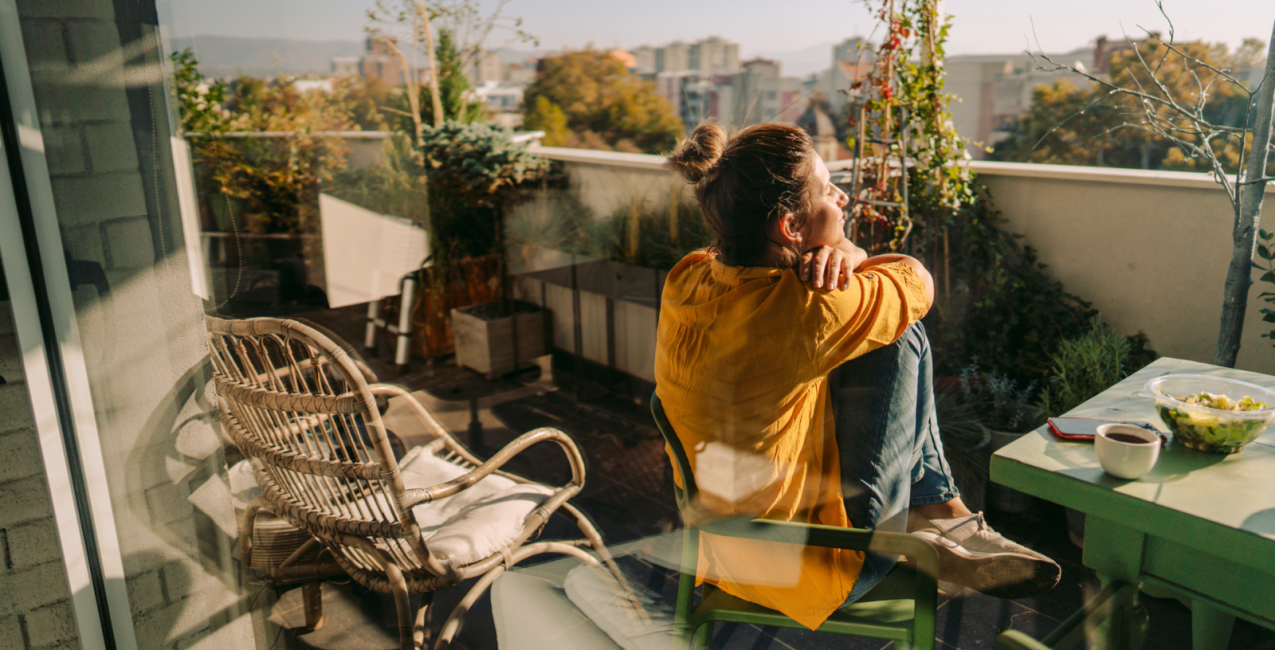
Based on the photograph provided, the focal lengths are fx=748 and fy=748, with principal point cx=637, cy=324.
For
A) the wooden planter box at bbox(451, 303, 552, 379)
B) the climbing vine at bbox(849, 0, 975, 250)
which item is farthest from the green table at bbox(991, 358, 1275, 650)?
the wooden planter box at bbox(451, 303, 552, 379)

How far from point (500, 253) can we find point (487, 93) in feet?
2.51

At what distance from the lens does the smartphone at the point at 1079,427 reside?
1246 millimetres

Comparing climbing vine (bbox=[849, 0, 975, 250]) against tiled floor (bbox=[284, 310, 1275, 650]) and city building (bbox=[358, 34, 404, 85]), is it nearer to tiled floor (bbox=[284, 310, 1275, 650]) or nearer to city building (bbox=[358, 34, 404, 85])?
tiled floor (bbox=[284, 310, 1275, 650])

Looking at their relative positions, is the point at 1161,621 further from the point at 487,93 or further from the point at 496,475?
the point at 487,93

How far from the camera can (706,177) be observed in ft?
3.87

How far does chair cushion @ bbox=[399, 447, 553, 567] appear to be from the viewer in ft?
4.98

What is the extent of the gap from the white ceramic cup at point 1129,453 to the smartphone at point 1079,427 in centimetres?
12

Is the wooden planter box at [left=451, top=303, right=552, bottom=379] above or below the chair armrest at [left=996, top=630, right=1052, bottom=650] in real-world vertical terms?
below

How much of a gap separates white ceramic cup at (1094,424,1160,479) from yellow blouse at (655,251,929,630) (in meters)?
0.32

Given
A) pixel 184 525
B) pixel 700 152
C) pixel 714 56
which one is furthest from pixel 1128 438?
pixel 714 56

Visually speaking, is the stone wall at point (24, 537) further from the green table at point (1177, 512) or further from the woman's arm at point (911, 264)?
the green table at point (1177, 512)

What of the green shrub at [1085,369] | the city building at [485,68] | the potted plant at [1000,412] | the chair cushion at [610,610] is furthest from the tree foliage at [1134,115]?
the city building at [485,68]

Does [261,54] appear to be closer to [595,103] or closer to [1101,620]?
[1101,620]

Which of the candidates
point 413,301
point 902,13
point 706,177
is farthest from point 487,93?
point 706,177
